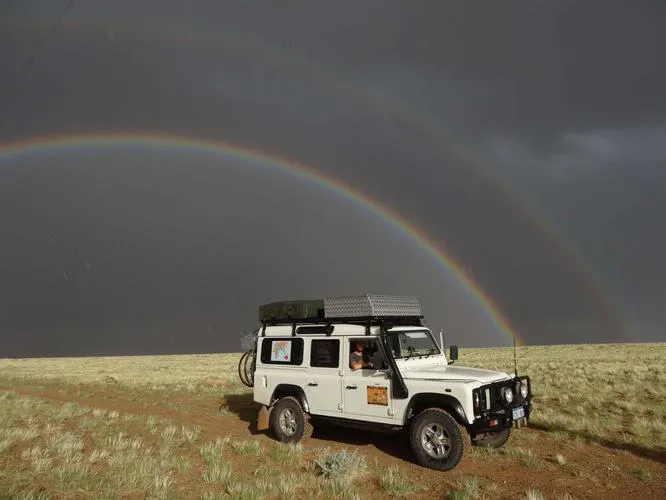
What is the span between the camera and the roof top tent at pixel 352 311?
403 inches

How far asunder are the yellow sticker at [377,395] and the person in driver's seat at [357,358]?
48 centimetres

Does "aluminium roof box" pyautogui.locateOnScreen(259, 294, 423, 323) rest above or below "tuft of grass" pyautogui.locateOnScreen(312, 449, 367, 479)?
above

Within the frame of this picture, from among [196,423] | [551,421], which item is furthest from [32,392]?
[551,421]

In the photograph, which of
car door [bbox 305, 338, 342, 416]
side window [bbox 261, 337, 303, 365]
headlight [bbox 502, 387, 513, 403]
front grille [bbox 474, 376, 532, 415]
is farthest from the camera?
side window [bbox 261, 337, 303, 365]

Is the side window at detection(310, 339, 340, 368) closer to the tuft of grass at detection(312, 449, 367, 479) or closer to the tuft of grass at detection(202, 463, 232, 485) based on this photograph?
the tuft of grass at detection(312, 449, 367, 479)

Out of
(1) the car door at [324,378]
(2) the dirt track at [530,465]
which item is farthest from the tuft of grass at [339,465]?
(1) the car door at [324,378]

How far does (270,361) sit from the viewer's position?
39.8ft

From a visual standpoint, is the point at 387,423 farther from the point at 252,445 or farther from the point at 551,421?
the point at 551,421

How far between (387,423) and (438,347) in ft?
8.17

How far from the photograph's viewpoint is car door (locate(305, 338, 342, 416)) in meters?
10.4

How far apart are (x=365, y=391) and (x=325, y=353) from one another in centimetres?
137

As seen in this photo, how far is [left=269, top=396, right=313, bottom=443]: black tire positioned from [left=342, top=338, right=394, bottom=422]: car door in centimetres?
119

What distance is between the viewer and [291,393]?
11484mm

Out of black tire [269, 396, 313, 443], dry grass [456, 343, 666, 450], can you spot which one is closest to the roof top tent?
black tire [269, 396, 313, 443]
